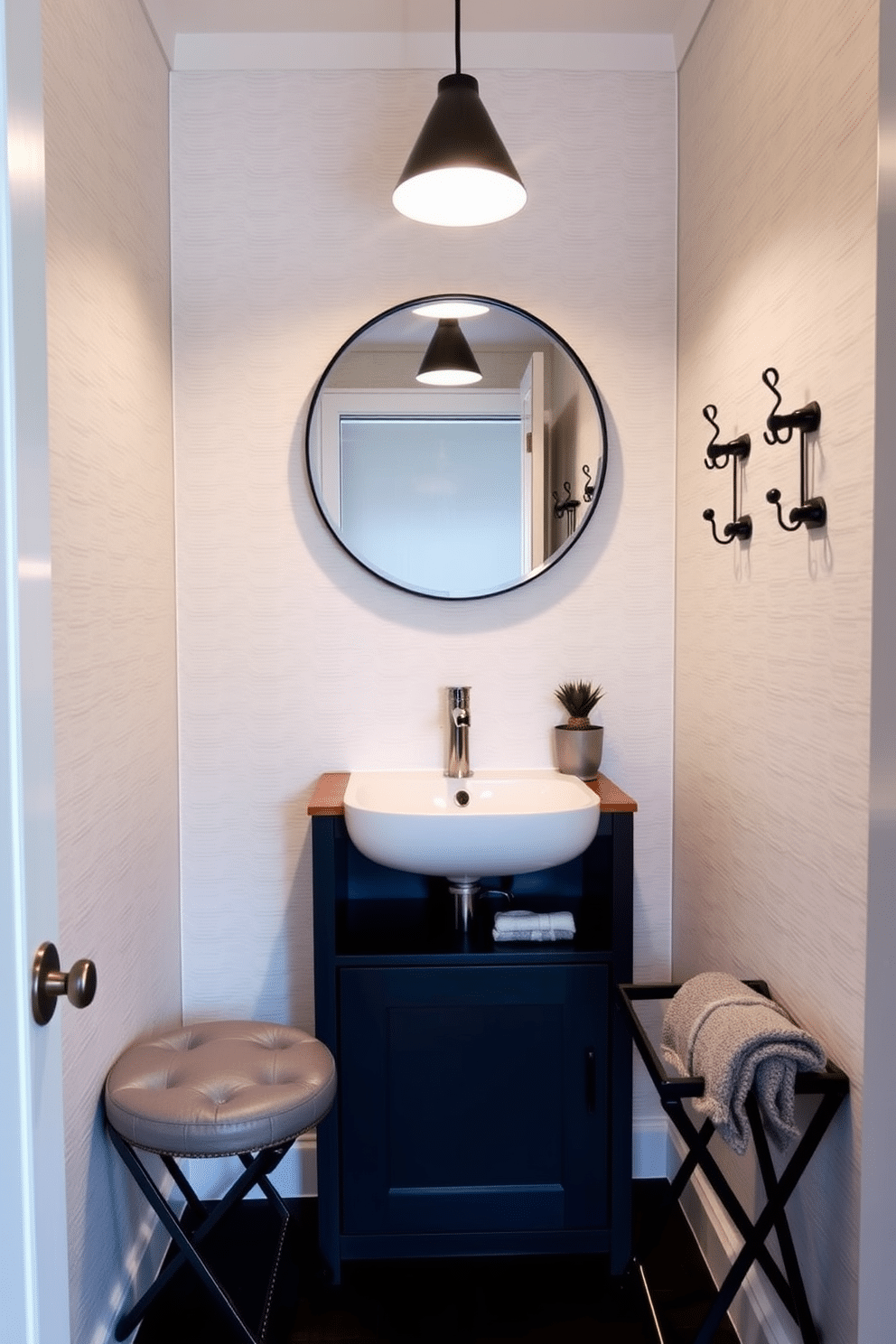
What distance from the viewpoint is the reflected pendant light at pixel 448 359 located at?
238 cm

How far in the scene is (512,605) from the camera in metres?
2.45

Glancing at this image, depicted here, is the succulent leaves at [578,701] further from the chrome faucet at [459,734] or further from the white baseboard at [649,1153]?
the white baseboard at [649,1153]

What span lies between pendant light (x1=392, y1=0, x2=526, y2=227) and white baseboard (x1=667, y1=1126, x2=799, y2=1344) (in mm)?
1946

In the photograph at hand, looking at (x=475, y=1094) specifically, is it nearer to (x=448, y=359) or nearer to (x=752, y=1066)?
(x=752, y=1066)

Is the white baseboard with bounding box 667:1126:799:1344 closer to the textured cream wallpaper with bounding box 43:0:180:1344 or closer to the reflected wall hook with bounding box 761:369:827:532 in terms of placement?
the textured cream wallpaper with bounding box 43:0:180:1344

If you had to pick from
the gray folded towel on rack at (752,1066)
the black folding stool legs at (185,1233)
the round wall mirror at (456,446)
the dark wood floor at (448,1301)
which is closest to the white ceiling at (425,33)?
the round wall mirror at (456,446)

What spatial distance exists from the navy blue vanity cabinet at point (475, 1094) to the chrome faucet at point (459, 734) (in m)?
0.36

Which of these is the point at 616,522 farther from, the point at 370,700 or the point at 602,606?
the point at 370,700

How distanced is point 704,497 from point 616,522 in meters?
0.28

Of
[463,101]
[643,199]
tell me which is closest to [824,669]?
[463,101]

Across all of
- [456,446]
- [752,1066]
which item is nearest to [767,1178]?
[752,1066]

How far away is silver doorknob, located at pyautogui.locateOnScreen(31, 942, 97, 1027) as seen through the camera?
0.91 m

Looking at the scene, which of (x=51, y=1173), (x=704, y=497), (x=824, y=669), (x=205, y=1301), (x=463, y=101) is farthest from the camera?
(x=704, y=497)

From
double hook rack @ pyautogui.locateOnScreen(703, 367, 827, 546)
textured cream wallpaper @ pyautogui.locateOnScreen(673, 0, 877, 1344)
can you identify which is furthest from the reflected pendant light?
double hook rack @ pyautogui.locateOnScreen(703, 367, 827, 546)
